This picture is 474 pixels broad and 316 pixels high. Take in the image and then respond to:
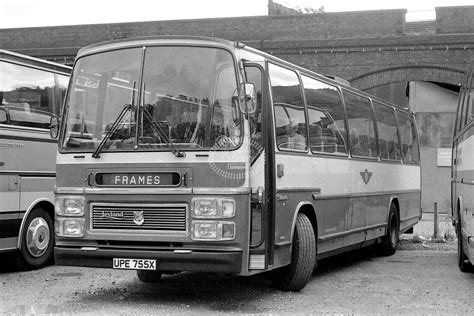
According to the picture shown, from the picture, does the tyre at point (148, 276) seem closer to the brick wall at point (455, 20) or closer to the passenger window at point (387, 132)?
the passenger window at point (387, 132)

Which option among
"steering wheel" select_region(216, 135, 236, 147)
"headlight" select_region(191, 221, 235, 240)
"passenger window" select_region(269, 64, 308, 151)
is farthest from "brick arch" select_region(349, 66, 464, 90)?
"headlight" select_region(191, 221, 235, 240)

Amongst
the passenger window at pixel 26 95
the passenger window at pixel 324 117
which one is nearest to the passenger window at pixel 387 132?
the passenger window at pixel 324 117

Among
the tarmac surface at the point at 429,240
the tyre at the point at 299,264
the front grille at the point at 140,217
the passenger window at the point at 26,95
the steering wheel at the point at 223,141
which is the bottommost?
the tarmac surface at the point at 429,240

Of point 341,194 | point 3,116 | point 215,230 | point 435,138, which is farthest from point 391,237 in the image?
point 435,138

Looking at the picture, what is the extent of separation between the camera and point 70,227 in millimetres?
8180

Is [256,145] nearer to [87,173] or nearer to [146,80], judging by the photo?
[146,80]

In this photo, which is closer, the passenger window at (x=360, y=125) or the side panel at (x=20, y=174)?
the side panel at (x=20, y=174)

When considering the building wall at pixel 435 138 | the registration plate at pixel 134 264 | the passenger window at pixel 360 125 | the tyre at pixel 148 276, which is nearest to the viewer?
the registration plate at pixel 134 264

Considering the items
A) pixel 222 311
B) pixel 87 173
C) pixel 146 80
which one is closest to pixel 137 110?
pixel 146 80

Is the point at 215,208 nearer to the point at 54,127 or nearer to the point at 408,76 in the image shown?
the point at 54,127

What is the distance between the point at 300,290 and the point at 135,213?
2.51 metres

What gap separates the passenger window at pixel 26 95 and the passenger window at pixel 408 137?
23.8 feet

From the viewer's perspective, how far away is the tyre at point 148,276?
9.45m

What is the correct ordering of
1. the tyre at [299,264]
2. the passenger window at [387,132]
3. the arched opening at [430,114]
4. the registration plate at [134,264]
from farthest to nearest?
the arched opening at [430,114] → the passenger window at [387,132] → the tyre at [299,264] → the registration plate at [134,264]
